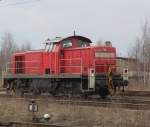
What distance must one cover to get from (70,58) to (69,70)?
0.68 m

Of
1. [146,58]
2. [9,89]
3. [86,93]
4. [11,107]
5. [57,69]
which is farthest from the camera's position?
[146,58]

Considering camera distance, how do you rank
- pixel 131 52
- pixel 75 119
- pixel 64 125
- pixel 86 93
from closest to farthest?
pixel 64 125
pixel 75 119
pixel 86 93
pixel 131 52

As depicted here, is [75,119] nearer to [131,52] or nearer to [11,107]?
[11,107]

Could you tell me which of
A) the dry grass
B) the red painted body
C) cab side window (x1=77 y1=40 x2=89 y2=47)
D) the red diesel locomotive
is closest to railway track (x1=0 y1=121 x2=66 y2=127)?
the dry grass

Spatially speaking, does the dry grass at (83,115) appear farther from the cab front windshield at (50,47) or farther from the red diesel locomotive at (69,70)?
the cab front windshield at (50,47)

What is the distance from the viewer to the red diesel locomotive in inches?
884

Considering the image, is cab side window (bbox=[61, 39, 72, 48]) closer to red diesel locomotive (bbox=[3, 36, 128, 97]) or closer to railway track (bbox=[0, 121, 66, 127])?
red diesel locomotive (bbox=[3, 36, 128, 97])

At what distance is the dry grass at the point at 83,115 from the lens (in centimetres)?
1465

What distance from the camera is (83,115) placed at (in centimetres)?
1616

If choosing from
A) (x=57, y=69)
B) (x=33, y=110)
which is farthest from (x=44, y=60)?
(x=33, y=110)

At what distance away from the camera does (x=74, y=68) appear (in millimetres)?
23359

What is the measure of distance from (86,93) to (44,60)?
3850mm

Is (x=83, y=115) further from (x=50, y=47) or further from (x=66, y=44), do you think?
(x=50, y=47)

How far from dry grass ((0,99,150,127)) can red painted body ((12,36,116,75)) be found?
179 inches
